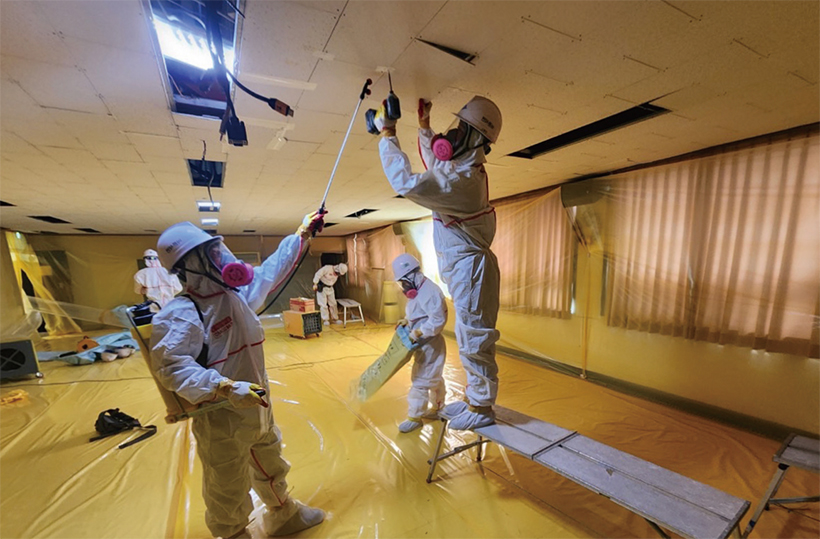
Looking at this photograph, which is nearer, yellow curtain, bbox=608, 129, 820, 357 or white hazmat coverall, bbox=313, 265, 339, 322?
yellow curtain, bbox=608, 129, 820, 357

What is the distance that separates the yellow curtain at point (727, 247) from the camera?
193 centimetres

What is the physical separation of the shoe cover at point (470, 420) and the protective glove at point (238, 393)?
41.2 inches

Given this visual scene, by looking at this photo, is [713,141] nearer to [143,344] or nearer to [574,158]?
[574,158]

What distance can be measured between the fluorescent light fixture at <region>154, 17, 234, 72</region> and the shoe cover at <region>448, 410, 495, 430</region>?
2.00m

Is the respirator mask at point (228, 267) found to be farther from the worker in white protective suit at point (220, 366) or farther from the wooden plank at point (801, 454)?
the wooden plank at point (801, 454)

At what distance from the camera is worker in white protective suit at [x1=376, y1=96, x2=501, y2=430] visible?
4.36 feet

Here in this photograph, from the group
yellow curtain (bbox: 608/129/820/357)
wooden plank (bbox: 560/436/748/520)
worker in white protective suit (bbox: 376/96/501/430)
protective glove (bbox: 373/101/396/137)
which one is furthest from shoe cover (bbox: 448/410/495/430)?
yellow curtain (bbox: 608/129/820/357)

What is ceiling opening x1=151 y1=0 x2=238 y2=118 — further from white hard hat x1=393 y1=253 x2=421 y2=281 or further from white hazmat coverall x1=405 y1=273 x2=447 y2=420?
white hazmat coverall x1=405 y1=273 x2=447 y2=420

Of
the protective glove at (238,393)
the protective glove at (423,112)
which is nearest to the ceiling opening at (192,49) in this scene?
the protective glove at (423,112)

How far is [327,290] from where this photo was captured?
6426mm

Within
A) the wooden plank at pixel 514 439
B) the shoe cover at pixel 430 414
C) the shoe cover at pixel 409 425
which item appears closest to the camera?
the wooden plank at pixel 514 439

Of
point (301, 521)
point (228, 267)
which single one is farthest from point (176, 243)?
point (301, 521)

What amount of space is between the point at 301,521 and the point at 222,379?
99 centimetres

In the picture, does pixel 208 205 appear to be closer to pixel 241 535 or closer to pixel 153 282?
pixel 153 282
